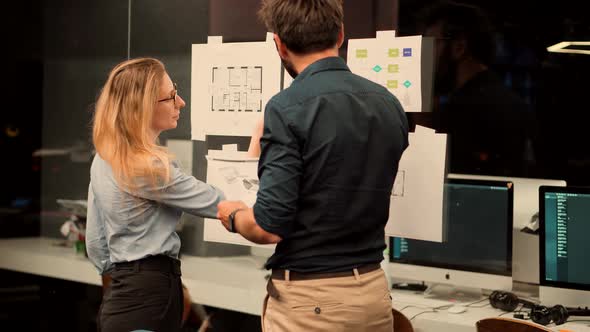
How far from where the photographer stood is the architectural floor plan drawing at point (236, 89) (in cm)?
342

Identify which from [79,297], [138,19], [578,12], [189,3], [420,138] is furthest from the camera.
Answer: [578,12]

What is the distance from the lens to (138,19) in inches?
164

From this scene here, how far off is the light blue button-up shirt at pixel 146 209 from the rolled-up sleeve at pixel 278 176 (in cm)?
60

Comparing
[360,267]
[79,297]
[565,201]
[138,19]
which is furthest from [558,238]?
[79,297]

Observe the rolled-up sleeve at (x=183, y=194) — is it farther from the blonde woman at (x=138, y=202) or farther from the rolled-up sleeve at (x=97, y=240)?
the rolled-up sleeve at (x=97, y=240)

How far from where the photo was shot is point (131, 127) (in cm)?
269

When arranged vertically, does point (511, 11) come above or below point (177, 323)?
above

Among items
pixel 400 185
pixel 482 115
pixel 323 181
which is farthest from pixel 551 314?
pixel 482 115

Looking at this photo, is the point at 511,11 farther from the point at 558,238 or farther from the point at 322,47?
the point at 322,47

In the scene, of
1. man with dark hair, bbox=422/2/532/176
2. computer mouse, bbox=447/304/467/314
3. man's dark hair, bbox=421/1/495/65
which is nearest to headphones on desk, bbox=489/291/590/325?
computer mouse, bbox=447/304/467/314

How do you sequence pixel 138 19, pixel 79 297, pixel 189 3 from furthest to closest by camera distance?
1. pixel 79 297
2. pixel 138 19
3. pixel 189 3

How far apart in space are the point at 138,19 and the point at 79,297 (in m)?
1.67

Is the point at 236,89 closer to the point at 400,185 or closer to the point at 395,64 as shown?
the point at 395,64

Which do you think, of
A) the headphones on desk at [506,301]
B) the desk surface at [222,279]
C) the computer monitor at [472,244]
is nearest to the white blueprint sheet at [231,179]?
the desk surface at [222,279]
